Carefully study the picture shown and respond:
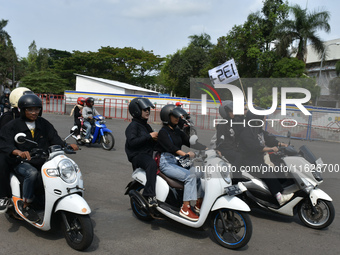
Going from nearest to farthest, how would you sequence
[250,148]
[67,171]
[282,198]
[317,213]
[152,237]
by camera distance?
1. [67,171]
2. [152,237]
3. [317,213]
4. [282,198]
5. [250,148]

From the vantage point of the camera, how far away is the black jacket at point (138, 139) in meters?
4.43

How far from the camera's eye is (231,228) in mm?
3887

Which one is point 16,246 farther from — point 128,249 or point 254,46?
point 254,46

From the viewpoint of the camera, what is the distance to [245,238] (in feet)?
12.4

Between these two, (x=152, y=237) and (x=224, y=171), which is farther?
(x=152, y=237)

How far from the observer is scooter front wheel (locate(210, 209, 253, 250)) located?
3775 millimetres

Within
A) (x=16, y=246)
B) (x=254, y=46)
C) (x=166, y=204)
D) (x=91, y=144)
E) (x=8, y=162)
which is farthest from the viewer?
(x=254, y=46)

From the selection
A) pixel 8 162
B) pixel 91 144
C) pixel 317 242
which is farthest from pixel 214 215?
pixel 91 144

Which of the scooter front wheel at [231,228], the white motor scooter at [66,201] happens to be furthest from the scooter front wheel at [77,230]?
the scooter front wheel at [231,228]

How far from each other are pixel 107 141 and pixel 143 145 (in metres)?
6.28

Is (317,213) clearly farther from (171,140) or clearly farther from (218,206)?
(171,140)

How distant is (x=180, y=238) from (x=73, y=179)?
5.05ft

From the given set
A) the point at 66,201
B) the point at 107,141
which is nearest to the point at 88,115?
the point at 107,141

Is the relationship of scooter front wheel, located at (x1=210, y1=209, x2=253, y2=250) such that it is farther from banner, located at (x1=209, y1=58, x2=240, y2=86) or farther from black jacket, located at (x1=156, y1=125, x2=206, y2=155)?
banner, located at (x1=209, y1=58, x2=240, y2=86)
